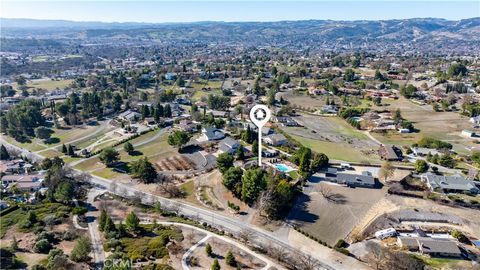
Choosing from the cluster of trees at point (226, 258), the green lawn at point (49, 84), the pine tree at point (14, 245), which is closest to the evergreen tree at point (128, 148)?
the pine tree at point (14, 245)

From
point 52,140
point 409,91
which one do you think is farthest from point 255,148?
point 409,91

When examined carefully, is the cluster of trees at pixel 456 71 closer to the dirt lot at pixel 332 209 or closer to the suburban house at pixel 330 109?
the suburban house at pixel 330 109

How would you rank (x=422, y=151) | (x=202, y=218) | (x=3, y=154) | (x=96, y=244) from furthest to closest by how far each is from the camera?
(x=422, y=151)
(x=3, y=154)
(x=202, y=218)
(x=96, y=244)

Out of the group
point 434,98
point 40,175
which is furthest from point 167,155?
point 434,98

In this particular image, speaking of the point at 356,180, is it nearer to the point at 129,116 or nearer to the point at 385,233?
the point at 385,233

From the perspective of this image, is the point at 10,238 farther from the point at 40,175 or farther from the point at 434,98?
the point at 434,98

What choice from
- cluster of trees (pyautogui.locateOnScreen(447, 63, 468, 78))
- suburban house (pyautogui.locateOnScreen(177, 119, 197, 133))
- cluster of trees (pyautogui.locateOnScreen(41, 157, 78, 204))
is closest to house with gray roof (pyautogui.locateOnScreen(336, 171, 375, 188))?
suburban house (pyautogui.locateOnScreen(177, 119, 197, 133))
